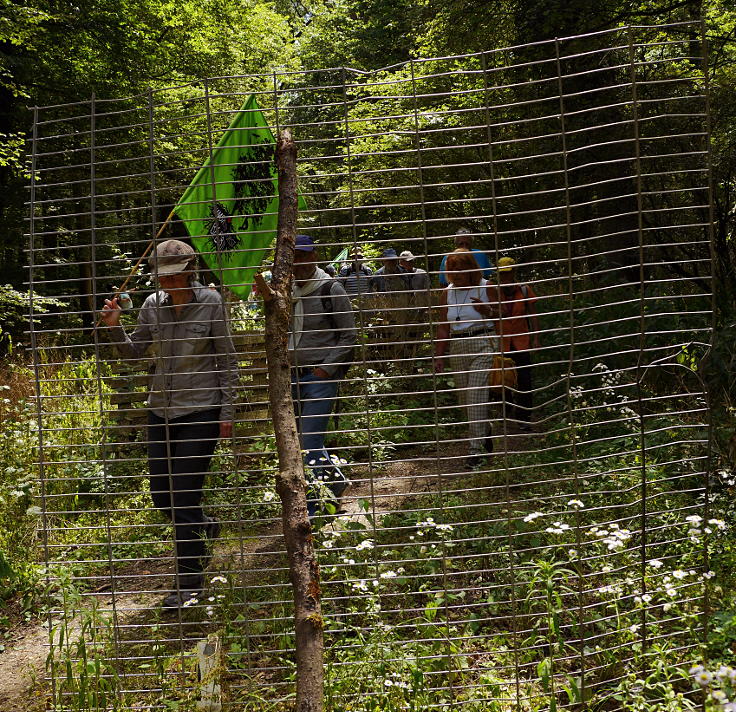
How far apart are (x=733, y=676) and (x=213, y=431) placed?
346 centimetres

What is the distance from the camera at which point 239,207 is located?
3.89 m

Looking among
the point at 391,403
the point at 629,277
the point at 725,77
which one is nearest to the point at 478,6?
the point at 725,77

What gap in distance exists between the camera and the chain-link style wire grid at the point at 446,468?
3408 millimetres

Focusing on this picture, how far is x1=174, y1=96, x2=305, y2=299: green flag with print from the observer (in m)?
→ 3.86

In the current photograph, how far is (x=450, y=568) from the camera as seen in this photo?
483 centimetres

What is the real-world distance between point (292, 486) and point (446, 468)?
4739 mm

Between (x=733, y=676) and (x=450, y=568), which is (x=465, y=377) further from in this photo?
(x=733, y=676)


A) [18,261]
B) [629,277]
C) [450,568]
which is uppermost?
[18,261]

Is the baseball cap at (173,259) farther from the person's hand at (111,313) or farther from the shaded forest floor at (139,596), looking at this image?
the shaded forest floor at (139,596)

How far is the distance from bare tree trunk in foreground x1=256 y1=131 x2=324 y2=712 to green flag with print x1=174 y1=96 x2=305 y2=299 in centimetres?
84

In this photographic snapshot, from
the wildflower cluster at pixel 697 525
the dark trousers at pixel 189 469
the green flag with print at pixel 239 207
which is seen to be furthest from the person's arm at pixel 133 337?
the wildflower cluster at pixel 697 525

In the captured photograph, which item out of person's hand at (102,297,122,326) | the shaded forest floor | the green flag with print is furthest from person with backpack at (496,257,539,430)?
person's hand at (102,297,122,326)

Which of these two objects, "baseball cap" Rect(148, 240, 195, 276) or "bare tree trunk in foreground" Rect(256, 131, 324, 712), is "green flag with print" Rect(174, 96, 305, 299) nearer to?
"baseball cap" Rect(148, 240, 195, 276)

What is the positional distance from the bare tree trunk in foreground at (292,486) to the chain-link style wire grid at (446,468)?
55 cm
